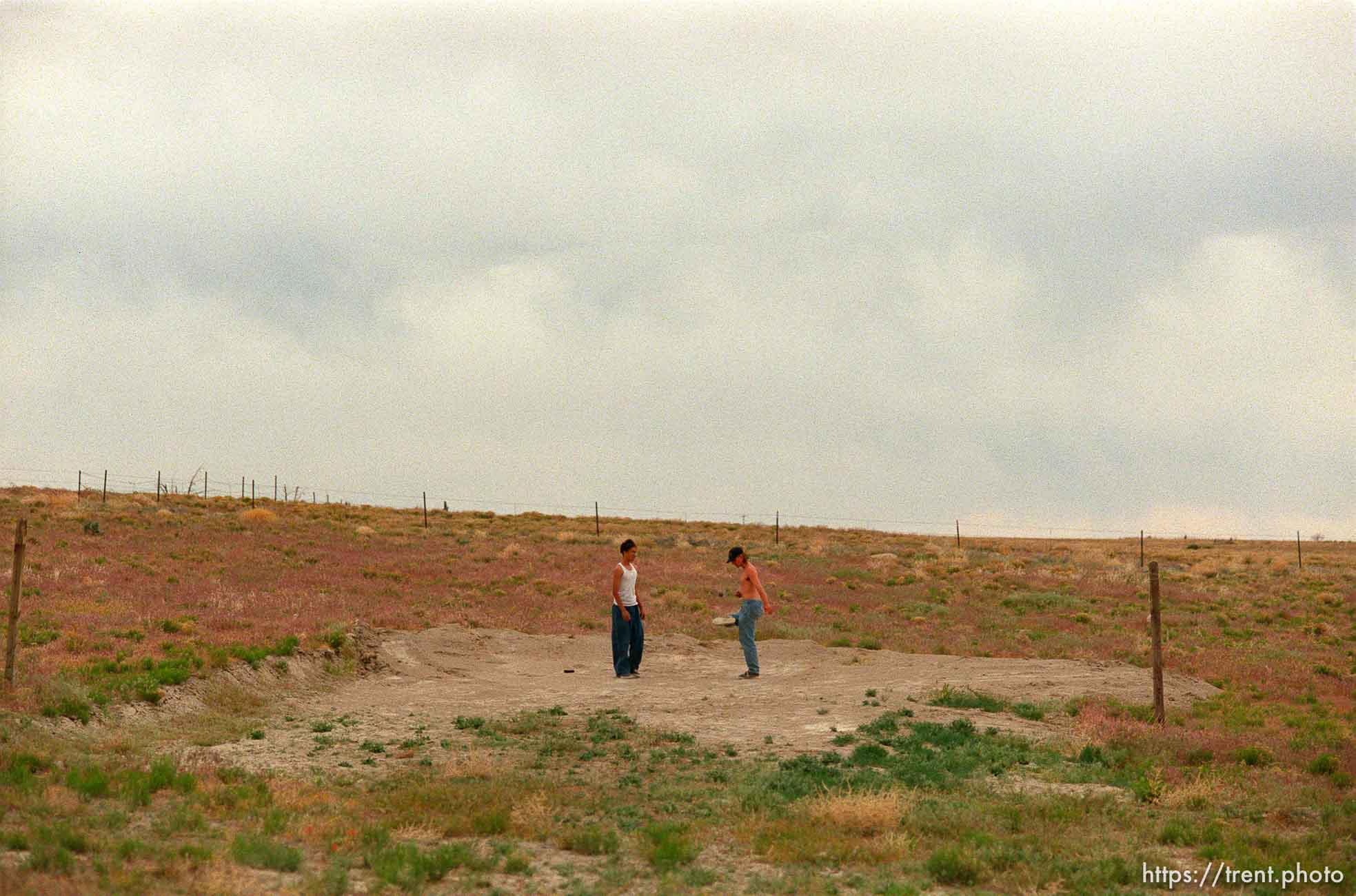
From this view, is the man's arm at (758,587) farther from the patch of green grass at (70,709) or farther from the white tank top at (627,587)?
the patch of green grass at (70,709)

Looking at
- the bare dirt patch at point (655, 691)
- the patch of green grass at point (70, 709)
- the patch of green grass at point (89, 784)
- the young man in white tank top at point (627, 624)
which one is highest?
the young man in white tank top at point (627, 624)

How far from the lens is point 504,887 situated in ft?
28.1

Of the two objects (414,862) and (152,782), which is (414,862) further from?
(152,782)

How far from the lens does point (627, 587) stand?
20078 millimetres

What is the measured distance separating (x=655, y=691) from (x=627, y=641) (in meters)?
2.00

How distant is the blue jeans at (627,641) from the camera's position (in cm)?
2053

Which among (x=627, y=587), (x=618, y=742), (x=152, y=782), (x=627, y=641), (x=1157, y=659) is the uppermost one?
(x=627, y=587)

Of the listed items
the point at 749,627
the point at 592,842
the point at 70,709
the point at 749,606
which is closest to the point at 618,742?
the point at 592,842

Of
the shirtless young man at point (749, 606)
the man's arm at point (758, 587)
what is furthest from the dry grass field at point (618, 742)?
the man's arm at point (758, 587)

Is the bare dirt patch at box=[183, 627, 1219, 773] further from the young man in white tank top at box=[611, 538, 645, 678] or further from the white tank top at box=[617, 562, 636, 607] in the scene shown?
the white tank top at box=[617, 562, 636, 607]

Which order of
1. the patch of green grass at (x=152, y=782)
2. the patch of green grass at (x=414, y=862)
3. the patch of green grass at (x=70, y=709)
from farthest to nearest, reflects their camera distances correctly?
1. the patch of green grass at (x=70, y=709)
2. the patch of green grass at (x=152, y=782)
3. the patch of green grass at (x=414, y=862)

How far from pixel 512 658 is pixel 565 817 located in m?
13.7

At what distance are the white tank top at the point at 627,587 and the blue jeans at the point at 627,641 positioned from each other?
24 centimetres

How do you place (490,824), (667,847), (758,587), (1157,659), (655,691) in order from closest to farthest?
1. (667,847)
2. (490,824)
3. (1157,659)
4. (655,691)
5. (758,587)
